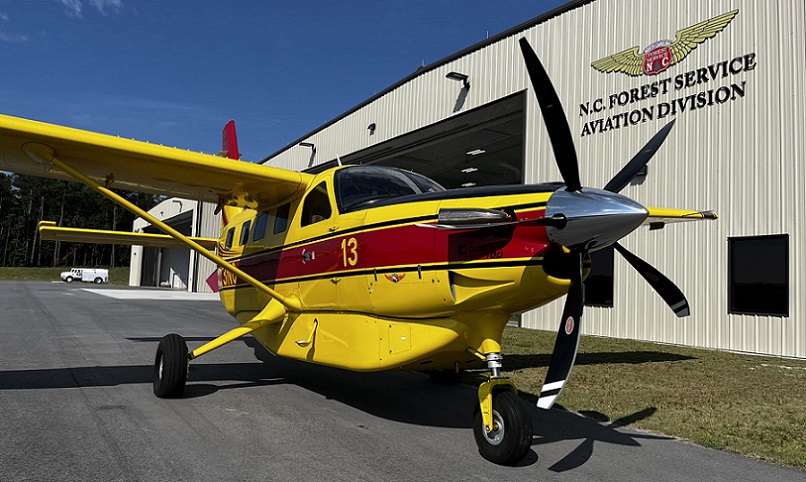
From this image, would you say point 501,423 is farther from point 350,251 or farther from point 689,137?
point 689,137

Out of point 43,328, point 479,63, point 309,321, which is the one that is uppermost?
point 479,63

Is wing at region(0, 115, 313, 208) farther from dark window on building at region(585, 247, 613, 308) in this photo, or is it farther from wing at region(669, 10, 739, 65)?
wing at region(669, 10, 739, 65)

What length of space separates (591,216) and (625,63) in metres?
11.5

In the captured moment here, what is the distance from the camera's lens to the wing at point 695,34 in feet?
38.5

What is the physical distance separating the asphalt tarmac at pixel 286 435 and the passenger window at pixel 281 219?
201 centimetres

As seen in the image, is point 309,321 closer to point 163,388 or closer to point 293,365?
point 163,388

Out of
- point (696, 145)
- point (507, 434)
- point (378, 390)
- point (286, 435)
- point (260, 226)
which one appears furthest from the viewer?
point (696, 145)

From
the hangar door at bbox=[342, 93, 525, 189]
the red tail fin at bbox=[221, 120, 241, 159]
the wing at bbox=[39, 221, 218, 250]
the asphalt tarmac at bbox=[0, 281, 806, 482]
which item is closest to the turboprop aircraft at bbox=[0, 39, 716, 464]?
the asphalt tarmac at bbox=[0, 281, 806, 482]

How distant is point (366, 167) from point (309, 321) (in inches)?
73.0

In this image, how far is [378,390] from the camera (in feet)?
21.9

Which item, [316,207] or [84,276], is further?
[84,276]

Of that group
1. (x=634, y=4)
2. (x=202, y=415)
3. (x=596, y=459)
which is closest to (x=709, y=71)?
(x=634, y=4)

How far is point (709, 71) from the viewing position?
1192 cm

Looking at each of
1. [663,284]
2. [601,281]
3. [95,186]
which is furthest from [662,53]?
[95,186]
